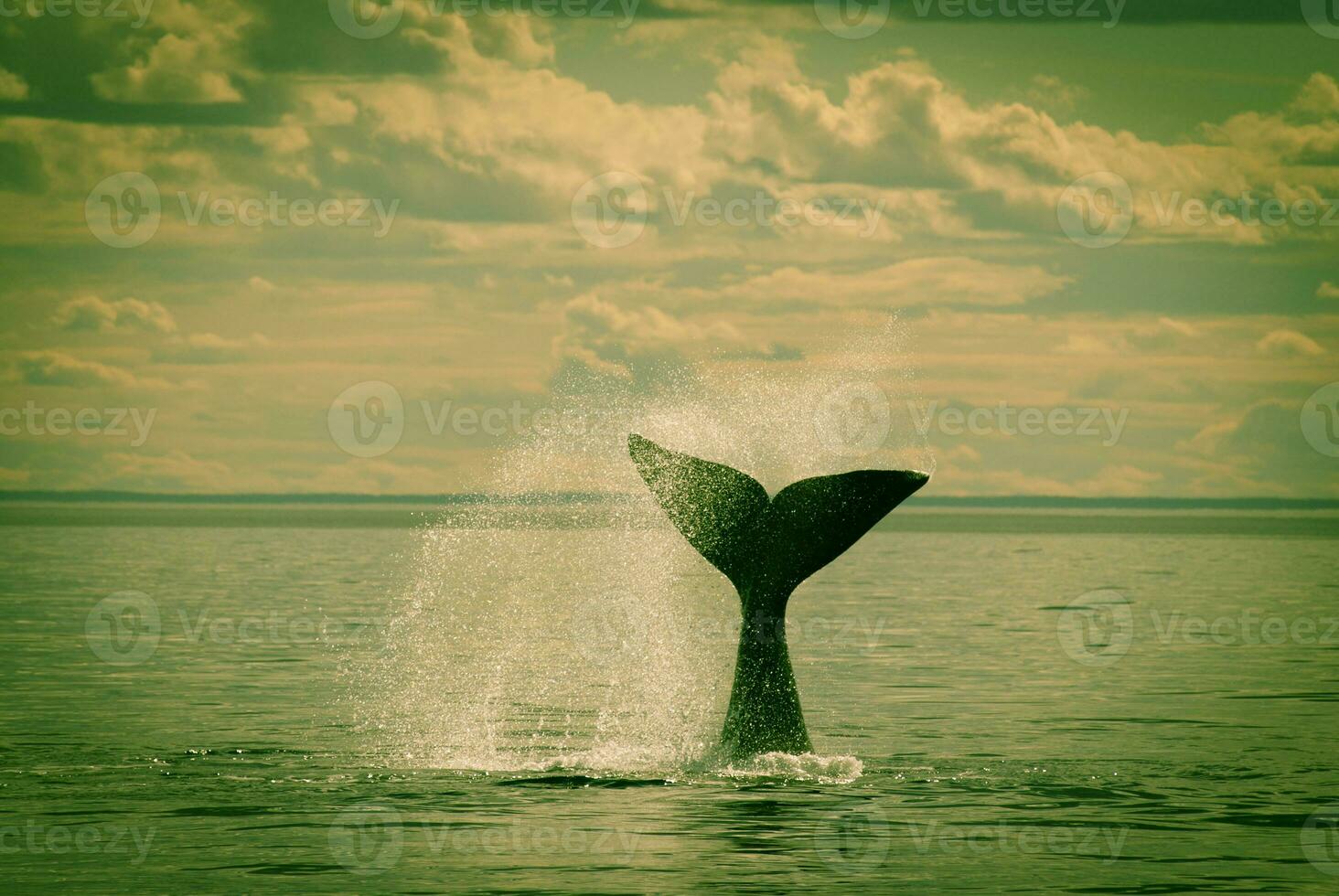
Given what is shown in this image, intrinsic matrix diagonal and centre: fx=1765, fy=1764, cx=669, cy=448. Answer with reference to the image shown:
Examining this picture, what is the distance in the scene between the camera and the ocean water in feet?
44.0

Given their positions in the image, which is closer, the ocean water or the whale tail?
the ocean water

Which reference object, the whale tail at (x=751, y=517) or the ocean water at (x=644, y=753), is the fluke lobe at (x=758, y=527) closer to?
the whale tail at (x=751, y=517)

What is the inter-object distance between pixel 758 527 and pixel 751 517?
107 millimetres

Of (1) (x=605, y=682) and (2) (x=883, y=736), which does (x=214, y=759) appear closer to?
(2) (x=883, y=736)

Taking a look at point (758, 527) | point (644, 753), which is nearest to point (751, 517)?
point (758, 527)

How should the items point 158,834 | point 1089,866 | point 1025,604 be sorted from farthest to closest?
point 1025,604, point 158,834, point 1089,866

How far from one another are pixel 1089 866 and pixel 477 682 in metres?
15.0

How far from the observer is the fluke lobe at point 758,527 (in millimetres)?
14344

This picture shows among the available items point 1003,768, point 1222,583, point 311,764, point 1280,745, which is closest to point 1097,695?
point 1280,745

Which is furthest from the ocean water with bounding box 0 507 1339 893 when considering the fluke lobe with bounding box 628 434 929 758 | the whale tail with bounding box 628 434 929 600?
the whale tail with bounding box 628 434 929 600

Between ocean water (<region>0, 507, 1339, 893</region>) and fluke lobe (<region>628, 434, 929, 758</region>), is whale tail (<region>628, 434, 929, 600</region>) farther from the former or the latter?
ocean water (<region>0, 507, 1339, 893</region>)

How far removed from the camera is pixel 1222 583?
6225cm

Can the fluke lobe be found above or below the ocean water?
above

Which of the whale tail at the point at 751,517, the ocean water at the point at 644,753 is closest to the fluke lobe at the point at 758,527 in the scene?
the whale tail at the point at 751,517
